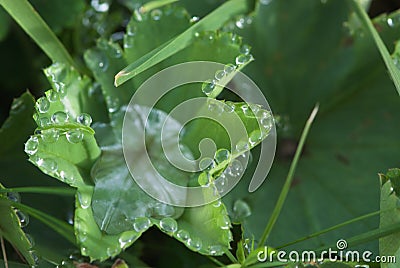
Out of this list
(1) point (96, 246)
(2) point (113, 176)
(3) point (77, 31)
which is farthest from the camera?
(3) point (77, 31)

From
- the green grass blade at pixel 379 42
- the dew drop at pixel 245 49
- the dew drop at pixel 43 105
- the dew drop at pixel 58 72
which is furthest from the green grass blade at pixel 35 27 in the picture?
the green grass blade at pixel 379 42

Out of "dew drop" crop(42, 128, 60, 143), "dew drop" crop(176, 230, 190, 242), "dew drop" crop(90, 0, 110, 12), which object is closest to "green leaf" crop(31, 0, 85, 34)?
"dew drop" crop(90, 0, 110, 12)

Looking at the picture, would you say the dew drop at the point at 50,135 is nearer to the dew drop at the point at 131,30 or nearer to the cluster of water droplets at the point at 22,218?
the cluster of water droplets at the point at 22,218

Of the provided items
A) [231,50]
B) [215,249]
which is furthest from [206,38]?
[215,249]

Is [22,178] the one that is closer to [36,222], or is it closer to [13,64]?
[36,222]

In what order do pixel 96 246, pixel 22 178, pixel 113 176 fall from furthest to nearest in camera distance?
1. pixel 22 178
2. pixel 113 176
3. pixel 96 246
